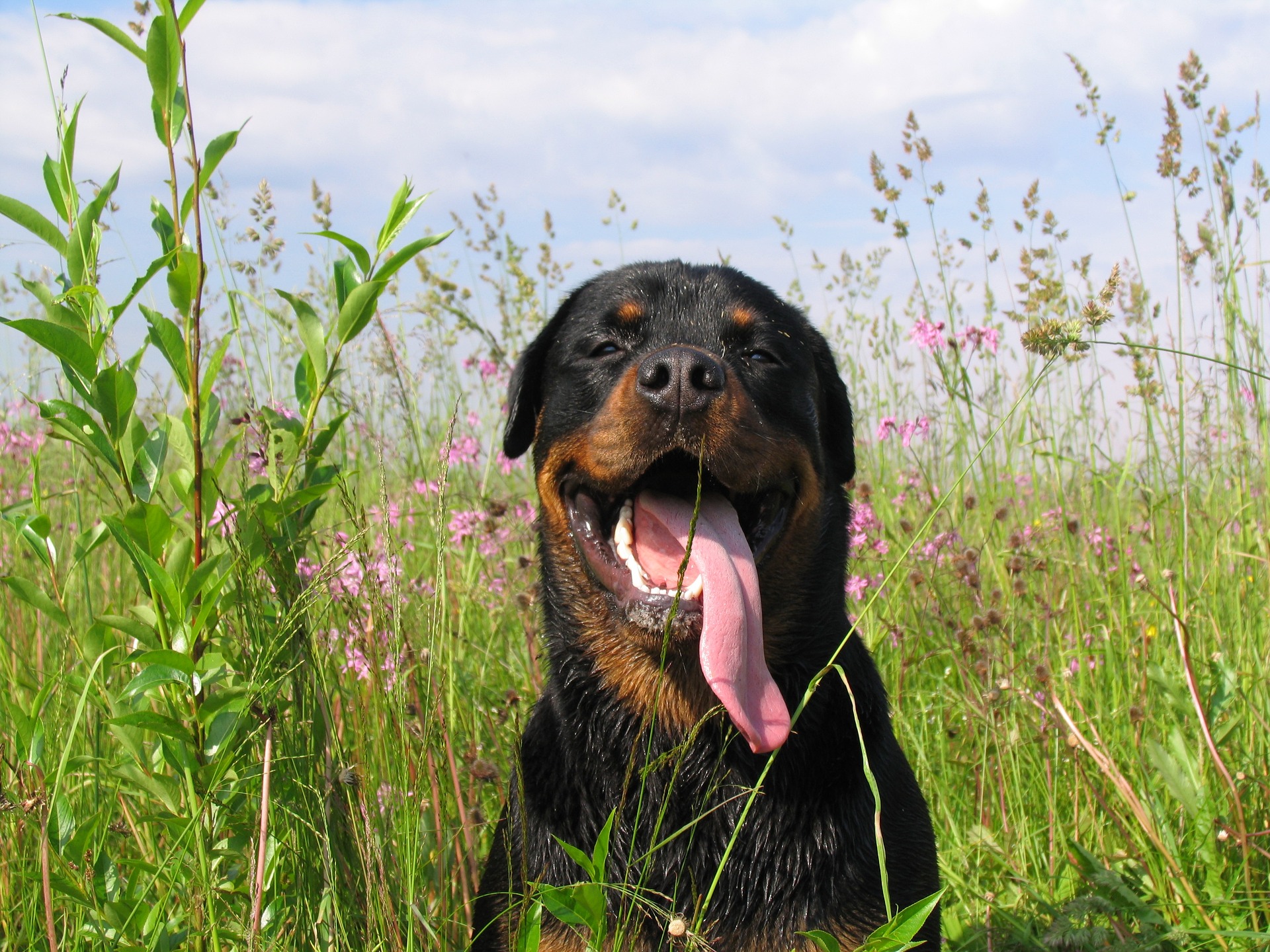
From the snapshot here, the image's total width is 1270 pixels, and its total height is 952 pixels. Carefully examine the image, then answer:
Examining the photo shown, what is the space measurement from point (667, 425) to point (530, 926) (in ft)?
3.26

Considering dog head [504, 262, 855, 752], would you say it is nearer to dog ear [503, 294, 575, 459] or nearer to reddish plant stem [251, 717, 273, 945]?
dog ear [503, 294, 575, 459]

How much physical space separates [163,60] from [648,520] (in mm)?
1266

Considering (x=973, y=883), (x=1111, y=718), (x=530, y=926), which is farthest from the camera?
(x=1111, y=718)

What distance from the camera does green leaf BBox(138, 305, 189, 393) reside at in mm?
1608

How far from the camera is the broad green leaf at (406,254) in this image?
1.80 meters

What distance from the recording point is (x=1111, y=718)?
289 centimetres

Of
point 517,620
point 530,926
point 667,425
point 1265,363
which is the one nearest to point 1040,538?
point 1265,363

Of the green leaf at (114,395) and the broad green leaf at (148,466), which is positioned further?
the broad green leaf at (148,466)

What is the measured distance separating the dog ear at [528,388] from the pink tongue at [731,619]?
72cm

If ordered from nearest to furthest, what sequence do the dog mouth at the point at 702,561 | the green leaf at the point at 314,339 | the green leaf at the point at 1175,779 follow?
the green leaf at the point at 314,339, the dog mouth at the point at 702,561, the green leaf at the point at 1175,779

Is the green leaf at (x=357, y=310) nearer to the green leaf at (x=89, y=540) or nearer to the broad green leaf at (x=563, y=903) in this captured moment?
the green leaf at (x=89, y=540)

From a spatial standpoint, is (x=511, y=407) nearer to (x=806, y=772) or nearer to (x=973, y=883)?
(x=806, y=772)

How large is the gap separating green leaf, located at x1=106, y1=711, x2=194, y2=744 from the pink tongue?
2.92 feet

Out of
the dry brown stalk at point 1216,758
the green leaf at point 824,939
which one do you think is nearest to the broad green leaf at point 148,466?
the green leaf at point 824,939
